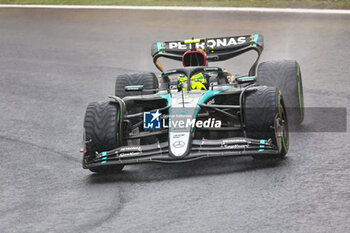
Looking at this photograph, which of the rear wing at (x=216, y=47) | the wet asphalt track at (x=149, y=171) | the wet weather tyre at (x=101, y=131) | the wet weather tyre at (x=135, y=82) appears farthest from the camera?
the rear wing at (x=216, y=47)

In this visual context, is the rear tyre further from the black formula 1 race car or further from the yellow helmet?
the yellow helmet

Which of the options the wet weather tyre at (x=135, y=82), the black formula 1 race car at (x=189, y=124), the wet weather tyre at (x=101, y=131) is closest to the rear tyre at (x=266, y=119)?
the black formula 1 race car at (x=189, y=124)

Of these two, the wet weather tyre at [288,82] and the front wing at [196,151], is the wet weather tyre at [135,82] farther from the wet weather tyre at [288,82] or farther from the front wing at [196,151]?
the front wing at [196,151]

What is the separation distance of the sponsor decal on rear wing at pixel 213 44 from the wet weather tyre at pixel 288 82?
1.27m

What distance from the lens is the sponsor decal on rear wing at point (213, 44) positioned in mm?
11156

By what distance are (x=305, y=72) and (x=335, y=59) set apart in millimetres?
1247

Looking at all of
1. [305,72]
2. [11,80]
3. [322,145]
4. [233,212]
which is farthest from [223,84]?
[11,80]

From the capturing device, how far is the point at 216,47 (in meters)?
11.3

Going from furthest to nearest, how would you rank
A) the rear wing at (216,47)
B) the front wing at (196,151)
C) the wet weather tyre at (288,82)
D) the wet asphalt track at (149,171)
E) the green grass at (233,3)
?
the green grass at (233,3) < the rear wing at (216,47) < the wet weather tyre at (288,82) < the front wing at (196,151) < the wet asphalt track at (149,171)

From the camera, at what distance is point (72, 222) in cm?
664

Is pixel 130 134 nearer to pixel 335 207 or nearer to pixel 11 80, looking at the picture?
pixel 335 207

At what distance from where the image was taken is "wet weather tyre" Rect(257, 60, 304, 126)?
32.1 ft

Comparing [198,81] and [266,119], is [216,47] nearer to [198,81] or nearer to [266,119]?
[198,81]

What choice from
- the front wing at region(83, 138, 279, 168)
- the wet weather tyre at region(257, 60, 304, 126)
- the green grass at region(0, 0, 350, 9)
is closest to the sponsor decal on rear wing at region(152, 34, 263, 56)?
the wet weather tyre at region(257, 60, 304, 126)
